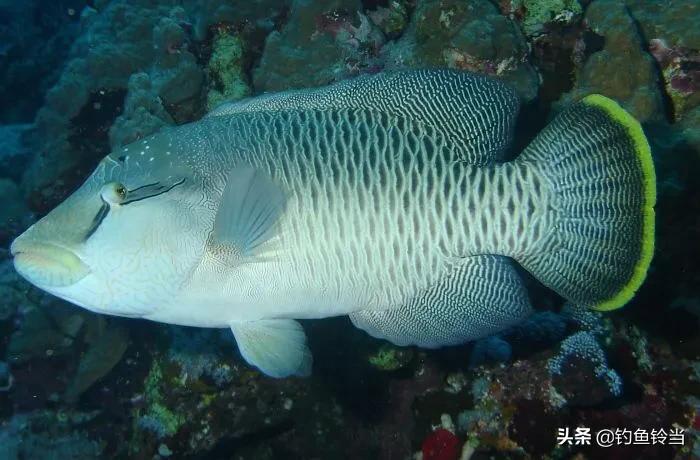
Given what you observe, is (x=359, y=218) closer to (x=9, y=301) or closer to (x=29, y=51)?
(x=9, y=301)

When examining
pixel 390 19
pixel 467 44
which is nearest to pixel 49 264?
pixel 467 44

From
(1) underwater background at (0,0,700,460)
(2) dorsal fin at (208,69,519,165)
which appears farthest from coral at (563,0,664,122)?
(2) dorsal fin at (208,69,519,165)

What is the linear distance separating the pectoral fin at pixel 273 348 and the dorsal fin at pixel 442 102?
126cm

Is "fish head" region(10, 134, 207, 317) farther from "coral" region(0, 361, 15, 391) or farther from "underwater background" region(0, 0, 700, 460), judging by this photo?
"coral" region(0, 361, 15, 391)

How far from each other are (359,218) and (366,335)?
8.66ft

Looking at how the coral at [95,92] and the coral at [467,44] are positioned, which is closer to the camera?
the coral at [467,44]

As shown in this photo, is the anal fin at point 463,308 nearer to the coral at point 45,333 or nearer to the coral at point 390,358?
the coral at point 390,358

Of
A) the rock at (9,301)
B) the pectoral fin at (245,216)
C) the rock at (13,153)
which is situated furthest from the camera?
the rock at (13,153)

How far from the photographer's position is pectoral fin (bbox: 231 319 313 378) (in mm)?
2721

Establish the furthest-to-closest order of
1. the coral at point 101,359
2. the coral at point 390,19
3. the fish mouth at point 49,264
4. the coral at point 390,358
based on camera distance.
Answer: the coral at point 101,359
the coral at point 390,19
the coral at point 390,358
the fish mouth at point 49,264

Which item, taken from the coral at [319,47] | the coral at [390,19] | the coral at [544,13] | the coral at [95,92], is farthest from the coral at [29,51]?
the coral at [544,13]

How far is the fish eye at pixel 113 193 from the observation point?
2406mm

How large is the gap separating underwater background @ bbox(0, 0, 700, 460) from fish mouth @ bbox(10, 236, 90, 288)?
2.95 meters

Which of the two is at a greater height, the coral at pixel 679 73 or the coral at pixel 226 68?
the coral at pixel 679 73
